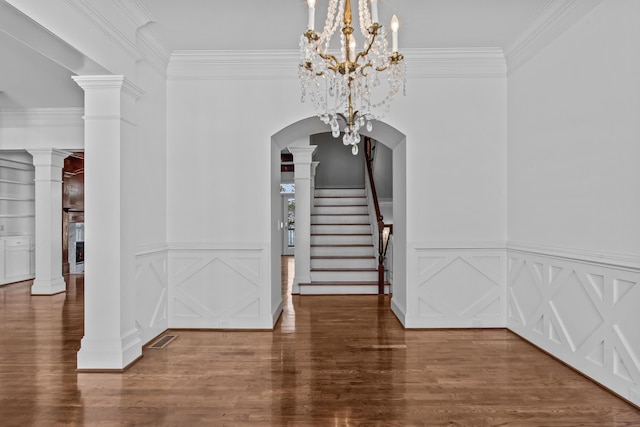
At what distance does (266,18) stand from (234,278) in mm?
2620

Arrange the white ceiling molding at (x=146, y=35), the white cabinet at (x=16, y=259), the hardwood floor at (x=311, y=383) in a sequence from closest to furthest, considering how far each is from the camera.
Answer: the hardwood floor at (x=311, y=383) → the white ceiling molding at (x=146, y=35) → the white cabinet at (x=16, y=259)

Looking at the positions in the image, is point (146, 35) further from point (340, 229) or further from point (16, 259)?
point (16, 259)

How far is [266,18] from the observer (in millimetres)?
3816

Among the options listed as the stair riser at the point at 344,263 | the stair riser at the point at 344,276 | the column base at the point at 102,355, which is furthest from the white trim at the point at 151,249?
the stair riser at the point at 344,263

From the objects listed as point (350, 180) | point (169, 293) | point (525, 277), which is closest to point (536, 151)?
point (525, 277)

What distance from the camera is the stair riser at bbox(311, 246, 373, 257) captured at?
7439mm

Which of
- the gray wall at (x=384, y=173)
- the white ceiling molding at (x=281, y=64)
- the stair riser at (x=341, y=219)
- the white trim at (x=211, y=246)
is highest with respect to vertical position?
the white ceiling molding at (x=281, y=64)

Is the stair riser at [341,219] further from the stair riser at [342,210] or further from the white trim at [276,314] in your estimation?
the white trim at [276,314]

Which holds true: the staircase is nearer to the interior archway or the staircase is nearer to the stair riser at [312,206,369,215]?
the stair riser at [312,206,369,215]

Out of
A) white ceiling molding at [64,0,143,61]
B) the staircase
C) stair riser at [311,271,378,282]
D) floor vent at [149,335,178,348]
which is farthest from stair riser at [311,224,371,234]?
white ceiling molding at [64,0,143,61]

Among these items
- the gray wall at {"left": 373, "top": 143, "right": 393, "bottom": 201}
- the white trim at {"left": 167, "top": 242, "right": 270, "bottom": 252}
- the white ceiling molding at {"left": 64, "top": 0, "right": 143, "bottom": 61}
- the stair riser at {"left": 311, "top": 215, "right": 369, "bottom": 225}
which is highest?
the white ceiling molding at {"left": 64, "top": 0, "right": 143, "bottom": 61}

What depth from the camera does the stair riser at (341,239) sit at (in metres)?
7.73

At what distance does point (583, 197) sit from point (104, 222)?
3.79 meters

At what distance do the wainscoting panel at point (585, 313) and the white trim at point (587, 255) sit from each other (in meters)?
0.01
